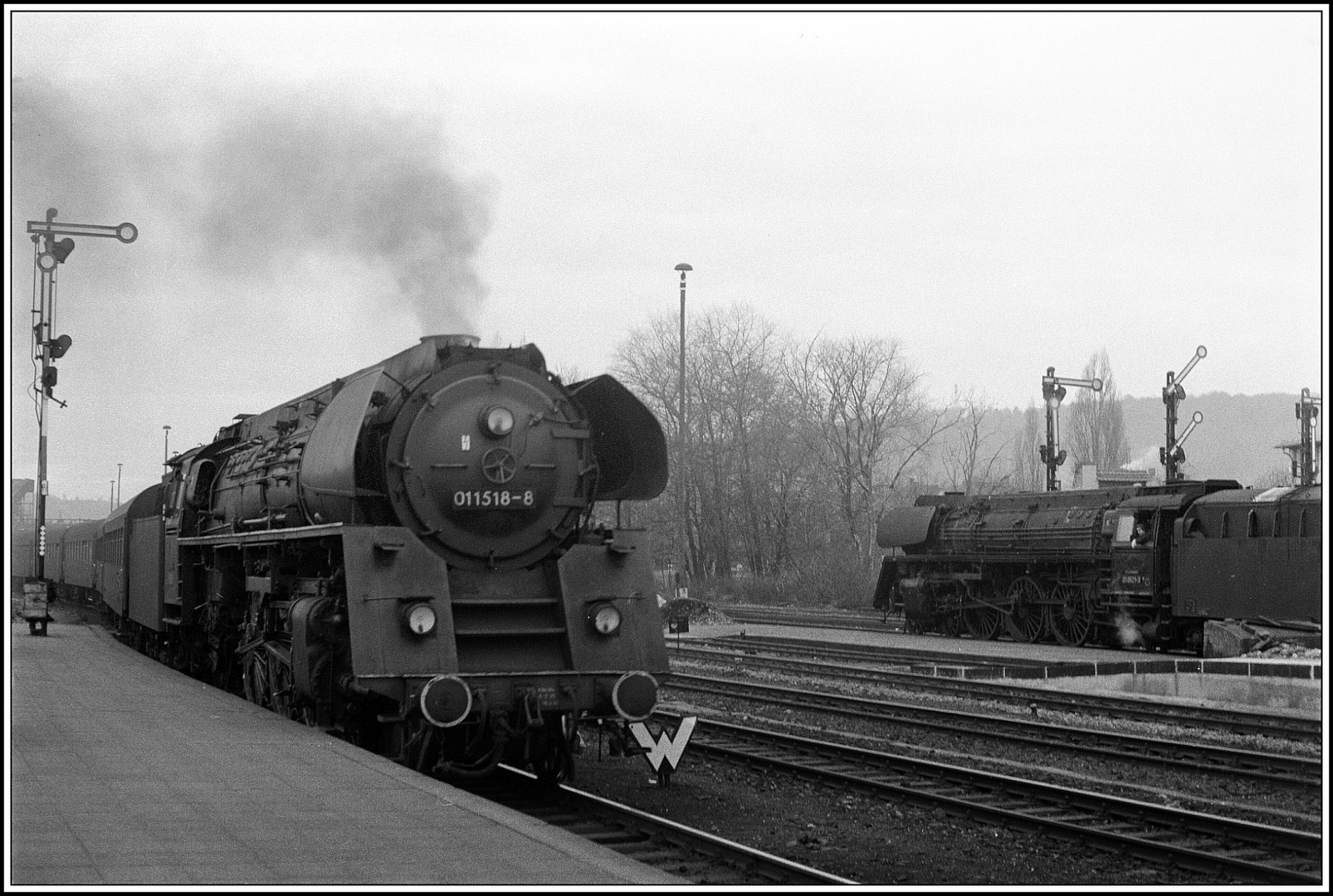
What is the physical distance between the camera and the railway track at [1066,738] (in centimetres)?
1142

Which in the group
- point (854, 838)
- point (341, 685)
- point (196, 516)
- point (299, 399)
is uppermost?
point (299, 399)

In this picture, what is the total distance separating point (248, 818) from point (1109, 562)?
21168 mm

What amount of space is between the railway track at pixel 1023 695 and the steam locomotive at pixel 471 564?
6696 mm

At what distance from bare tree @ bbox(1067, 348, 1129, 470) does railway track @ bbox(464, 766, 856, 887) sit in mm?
60331

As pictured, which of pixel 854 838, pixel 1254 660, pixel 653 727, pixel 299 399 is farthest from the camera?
pixel 1254 660

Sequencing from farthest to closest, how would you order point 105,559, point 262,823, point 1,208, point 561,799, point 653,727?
point 105,559, point 653,727, point 561,799, point 262,823, point 1,208

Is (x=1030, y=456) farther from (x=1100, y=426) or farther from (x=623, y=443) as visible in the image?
(x=623, y=443)

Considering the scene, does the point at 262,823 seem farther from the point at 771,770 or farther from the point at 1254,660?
the point at 1254,660

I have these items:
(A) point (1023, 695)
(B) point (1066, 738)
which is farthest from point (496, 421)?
(A) point (1023, 695)

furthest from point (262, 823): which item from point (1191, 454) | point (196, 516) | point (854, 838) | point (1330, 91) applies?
point (1191, 454)

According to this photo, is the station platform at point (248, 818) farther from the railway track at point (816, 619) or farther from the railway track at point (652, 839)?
the railway track at point (816, 619)

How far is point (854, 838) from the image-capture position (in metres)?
9.18

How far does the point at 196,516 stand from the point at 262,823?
10.6m

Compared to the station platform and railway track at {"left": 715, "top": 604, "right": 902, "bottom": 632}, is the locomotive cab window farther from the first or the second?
the station platform
